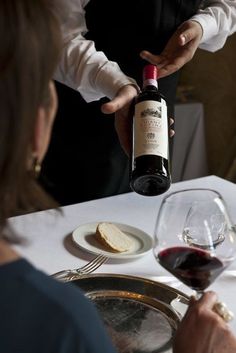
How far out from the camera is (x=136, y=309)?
34.9 inches

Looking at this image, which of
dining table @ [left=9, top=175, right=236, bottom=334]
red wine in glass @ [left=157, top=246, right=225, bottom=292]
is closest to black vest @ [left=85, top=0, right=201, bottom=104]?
dining table @ [left=9, top=175, right=236, bottom=334]

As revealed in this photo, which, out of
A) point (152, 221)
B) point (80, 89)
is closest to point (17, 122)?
point (152, 221)

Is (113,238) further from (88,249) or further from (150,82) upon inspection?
(150,82)

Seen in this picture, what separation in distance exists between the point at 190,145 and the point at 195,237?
81.0 inches

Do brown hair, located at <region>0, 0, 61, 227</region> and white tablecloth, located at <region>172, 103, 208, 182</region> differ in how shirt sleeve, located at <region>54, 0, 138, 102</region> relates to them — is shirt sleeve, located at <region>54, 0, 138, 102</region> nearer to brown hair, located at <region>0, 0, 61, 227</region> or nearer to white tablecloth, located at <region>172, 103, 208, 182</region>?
brown hair, located at <region>0, 0, 61, 227</region>

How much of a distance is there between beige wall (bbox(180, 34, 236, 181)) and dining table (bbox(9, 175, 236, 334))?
1.56m

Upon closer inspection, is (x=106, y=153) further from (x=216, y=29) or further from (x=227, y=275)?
(x=227, y=275)

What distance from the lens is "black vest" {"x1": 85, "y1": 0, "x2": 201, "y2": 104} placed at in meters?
1.52

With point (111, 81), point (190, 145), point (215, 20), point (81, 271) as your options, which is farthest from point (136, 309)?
point (190, 145)

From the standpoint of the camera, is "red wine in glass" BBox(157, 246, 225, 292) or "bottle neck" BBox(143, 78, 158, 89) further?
"bottle neck" BBox(143, 78, 158, 89)

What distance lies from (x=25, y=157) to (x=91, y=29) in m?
1.04

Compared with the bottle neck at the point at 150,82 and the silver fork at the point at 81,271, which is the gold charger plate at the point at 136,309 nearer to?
the silver fork at the point at 81,271

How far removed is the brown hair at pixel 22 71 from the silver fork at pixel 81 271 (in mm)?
395

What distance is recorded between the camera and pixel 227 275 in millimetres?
1017
